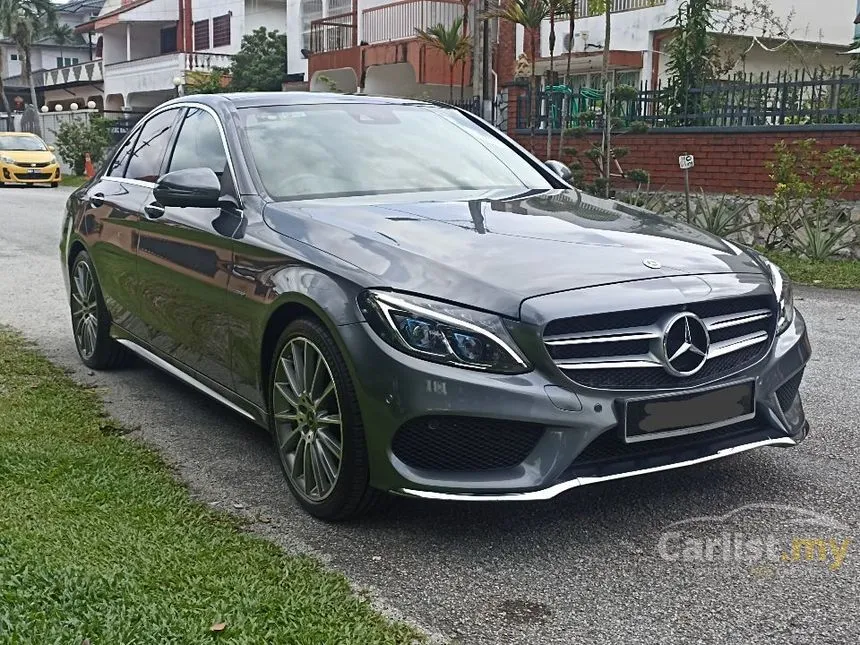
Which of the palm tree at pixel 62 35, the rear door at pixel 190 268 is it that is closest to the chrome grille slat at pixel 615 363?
the rear door at pixel 190 268

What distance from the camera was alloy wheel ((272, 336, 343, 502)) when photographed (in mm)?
3760

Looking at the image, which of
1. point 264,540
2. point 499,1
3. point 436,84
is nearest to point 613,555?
point 264,540

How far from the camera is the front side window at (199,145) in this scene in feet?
16.1

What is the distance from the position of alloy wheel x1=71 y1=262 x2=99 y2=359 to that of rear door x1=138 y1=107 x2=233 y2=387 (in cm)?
101

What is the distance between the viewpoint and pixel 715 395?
11.8 ft

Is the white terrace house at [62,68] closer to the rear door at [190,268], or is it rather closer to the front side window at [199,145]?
the front side window at [199,145]

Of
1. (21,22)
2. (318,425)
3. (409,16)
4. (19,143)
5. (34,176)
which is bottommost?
(34,176)

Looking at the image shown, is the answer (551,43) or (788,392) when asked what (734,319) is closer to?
(788,392)

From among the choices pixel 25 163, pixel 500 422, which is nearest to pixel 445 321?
pixel 500 422

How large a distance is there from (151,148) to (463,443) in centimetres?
322

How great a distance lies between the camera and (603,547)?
143 inches

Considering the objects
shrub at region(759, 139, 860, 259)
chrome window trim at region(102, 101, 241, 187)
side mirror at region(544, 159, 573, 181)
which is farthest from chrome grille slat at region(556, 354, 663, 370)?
shrub at region(759, 139, 860, 259)

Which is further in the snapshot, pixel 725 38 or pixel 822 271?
pixel 725 38

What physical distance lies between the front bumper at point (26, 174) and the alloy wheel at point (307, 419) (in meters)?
28.5
